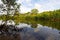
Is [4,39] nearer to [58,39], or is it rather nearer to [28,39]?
[28,39]

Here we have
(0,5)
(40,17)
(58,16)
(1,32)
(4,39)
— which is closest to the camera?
(4,39)

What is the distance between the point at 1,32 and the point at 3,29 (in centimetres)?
106

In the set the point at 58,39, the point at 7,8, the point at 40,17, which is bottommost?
the point at 40,17

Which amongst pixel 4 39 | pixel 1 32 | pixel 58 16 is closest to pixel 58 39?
pixel 4 39

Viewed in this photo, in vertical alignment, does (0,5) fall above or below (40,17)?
above

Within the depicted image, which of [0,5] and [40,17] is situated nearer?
[0,5]

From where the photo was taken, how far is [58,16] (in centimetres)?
9081

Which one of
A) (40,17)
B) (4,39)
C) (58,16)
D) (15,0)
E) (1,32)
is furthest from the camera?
(40,17)

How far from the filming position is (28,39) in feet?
71.1

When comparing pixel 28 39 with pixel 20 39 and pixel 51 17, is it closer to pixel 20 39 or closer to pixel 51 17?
pixel 20 39

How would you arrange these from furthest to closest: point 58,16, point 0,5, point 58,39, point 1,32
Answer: point 58,16, point 0,5, point 1,32, point 58,39

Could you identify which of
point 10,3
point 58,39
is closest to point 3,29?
point 58,39

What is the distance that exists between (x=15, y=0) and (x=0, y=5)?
5.89 metres

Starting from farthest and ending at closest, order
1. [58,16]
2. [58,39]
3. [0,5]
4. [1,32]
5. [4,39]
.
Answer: [58,16] < [0,5] < [1,32] < [58,39] < [4,39]
